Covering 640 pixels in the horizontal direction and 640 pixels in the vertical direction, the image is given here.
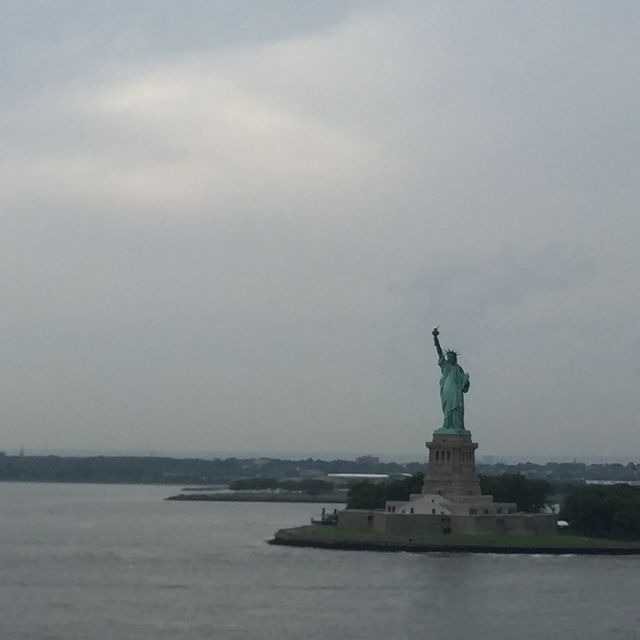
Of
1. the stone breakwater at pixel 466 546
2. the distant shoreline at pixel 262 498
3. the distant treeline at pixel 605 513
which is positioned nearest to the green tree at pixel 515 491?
the distant treeline at pixel 605 513

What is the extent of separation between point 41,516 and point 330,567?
44553 mm

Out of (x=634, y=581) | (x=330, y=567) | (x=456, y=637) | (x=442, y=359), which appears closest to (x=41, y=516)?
(x=442, y=359)

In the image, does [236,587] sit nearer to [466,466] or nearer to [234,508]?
[466,466]

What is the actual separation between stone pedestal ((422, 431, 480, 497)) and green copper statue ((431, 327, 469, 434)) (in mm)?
431

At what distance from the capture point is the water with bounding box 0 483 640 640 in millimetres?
41469

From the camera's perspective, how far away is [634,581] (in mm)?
53281

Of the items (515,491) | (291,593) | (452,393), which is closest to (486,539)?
(452,393)

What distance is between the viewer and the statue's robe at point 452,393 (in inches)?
2736

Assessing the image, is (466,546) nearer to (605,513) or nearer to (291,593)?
(605,513)

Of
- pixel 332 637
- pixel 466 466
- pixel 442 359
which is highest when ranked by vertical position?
pixel 442 359

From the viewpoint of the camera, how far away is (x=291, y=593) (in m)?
48.4

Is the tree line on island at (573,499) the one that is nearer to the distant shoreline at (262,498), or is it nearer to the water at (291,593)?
the water at (291,593)

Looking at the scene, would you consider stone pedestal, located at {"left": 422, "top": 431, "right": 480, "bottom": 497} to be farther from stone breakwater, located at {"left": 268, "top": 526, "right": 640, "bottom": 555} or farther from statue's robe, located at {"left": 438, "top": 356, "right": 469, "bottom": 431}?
stone breakwater, located at {"left": 268, "top": 526, "right": 640, "bottom": 555}

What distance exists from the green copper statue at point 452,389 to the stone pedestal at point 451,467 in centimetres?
43
